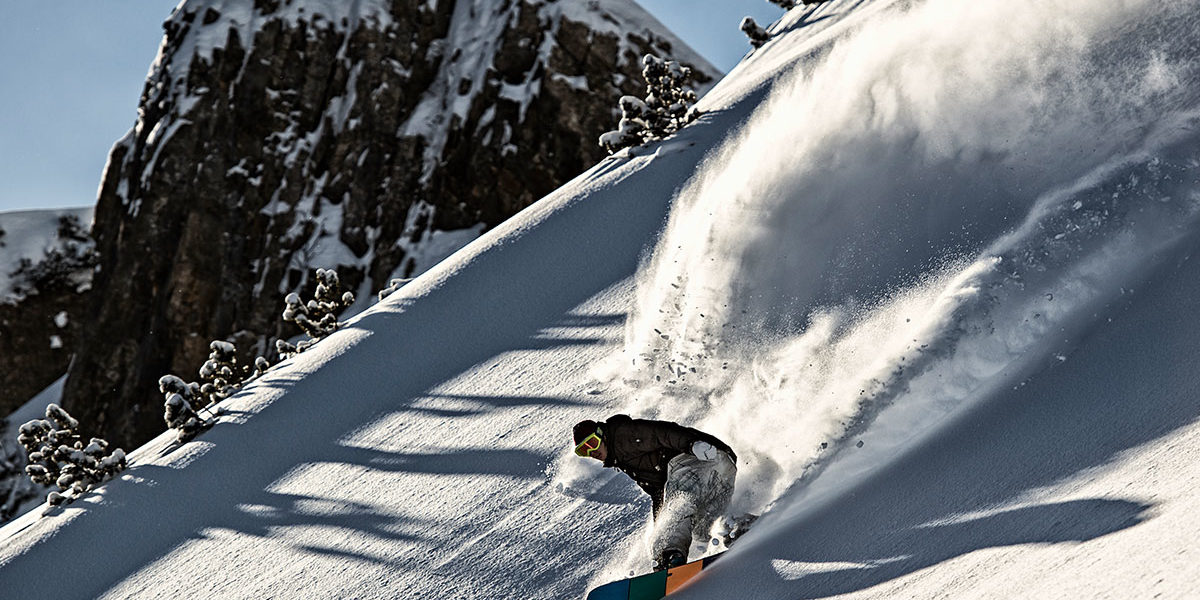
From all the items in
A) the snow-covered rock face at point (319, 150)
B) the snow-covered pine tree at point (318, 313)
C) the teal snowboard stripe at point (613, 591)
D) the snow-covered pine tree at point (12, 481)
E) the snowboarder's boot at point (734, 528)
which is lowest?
the snowboarder's boot at point (734, 528)

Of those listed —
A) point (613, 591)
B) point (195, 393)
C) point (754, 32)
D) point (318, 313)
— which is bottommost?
point (613, 591)

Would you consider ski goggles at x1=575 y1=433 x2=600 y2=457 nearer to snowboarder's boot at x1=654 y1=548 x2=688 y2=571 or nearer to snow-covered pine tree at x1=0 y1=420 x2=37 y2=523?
snowboarder's boot at x1=654 y1=548 x2=688 y2=571

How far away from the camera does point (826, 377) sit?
4516mm

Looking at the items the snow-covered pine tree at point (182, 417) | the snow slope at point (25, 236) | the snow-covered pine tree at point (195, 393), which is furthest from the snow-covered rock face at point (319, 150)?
the snow-covered pine tree at point (182, 417)

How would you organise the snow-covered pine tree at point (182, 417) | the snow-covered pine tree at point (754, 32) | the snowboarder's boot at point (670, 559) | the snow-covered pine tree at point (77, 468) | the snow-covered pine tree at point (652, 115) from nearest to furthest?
1. the snowboarder's boot at point (670, 559)
2. the snow-covered pine tree at point (77, 468)
3. the snow-covered pine tree at point (182, 417)
4. the snow-covered pine tree at point (652, 115)
5. the snow-covered pine tree at point (754, 32)

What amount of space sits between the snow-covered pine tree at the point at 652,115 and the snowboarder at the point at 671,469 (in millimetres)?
6715

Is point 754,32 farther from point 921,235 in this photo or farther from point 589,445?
point 589,445

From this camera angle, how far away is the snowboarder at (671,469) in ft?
12.7

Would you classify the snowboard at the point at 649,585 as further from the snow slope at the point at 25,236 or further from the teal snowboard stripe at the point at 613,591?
the snow slope at the point at 25,236

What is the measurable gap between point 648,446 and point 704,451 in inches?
13.6

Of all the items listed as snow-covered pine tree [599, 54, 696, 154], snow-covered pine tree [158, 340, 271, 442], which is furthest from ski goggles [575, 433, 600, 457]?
snow-covered pine tree [599, 54, 696, 154]

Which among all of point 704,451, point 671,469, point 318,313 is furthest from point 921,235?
point 318,313

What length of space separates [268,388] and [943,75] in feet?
21.9

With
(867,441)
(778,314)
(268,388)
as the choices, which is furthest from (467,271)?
(867,441)
